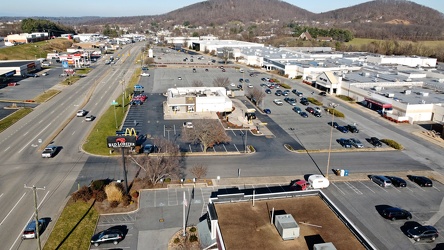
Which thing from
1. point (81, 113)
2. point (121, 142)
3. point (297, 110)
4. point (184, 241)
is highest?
point (121, 142)

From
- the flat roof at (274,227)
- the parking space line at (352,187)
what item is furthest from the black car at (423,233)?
the flat roof at (274,227)

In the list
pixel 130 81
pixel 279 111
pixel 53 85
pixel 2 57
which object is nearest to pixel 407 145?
pixel 279 111

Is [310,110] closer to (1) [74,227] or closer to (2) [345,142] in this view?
(2) [345,142]

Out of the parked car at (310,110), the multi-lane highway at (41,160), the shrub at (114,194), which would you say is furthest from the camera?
the parked car at (310,110)

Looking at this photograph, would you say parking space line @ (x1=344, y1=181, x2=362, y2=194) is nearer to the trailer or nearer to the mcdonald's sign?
the trailer

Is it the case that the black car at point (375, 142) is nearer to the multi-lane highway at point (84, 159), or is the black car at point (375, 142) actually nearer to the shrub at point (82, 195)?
the multi-lane highway at point (84, 159)

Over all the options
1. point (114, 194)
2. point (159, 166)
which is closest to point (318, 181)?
point (159, 166)
